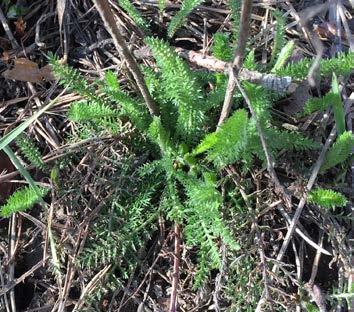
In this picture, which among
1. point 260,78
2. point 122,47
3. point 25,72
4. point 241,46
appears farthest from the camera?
point 25,72

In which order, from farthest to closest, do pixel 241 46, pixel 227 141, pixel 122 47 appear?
pixel 227 141, pixel 122 47, pixel 241 46

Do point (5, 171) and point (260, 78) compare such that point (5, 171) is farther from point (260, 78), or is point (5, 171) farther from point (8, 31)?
point (260, 78)

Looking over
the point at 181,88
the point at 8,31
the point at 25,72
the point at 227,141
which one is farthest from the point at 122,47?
the point at 8,31

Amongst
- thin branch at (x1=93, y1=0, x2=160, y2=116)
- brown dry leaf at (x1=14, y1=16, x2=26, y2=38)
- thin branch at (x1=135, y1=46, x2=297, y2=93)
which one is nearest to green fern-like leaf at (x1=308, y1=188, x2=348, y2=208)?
thin branch at (x1=135, y1=46, x2=297, y2=93)

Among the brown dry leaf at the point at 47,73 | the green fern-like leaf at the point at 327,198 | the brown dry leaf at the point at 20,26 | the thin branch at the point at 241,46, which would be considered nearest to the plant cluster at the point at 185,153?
the green fern-like leaf at the point at 327,198

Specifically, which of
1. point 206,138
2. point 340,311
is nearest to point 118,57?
point 206,138

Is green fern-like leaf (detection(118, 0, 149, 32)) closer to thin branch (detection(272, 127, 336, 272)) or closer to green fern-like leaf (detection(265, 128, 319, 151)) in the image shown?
green fern-like leaf (detection(265, 128, 319, 151))
